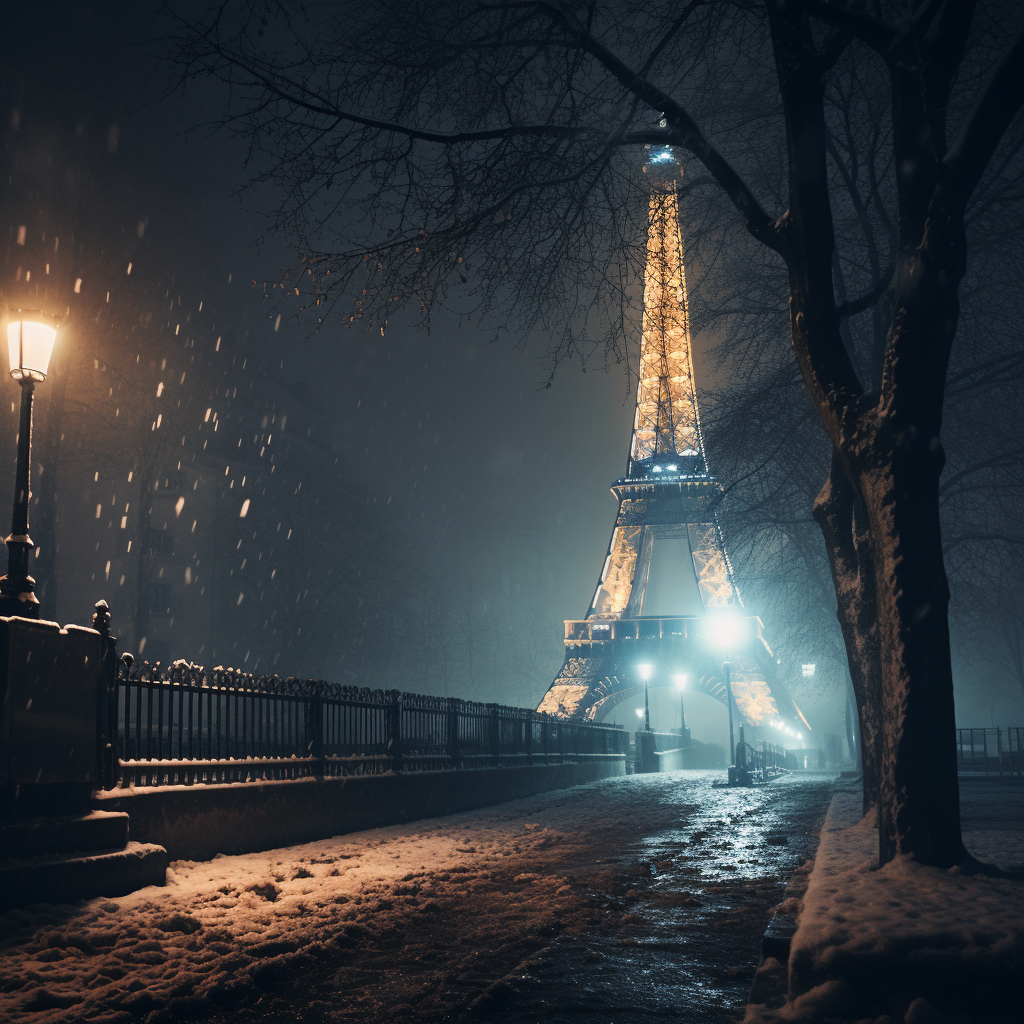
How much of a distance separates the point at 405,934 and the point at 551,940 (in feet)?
2.91

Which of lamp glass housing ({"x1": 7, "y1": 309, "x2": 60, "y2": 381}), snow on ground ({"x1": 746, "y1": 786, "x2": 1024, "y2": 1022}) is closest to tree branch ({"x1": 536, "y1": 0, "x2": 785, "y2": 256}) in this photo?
snow on ground ({"x1": 746, "y1": 786, "x2": 1024, "y2": 1022})

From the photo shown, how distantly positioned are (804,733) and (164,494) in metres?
33.0

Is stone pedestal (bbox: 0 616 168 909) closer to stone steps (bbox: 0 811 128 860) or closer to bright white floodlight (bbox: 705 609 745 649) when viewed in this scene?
stone steps (bbox: 0 811 128 860)

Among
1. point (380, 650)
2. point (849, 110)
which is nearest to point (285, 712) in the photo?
point (849, 110)

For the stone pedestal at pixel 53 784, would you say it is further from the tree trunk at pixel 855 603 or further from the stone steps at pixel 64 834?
the tree trunk at pixel 855 603

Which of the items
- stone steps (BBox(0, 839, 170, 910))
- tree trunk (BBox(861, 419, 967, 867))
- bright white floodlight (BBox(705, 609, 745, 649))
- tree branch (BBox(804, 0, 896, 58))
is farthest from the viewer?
bright white floodlight (BBox(705, 609, 745, 649))

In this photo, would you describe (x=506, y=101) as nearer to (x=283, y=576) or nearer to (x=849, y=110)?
(x=849, y=110)

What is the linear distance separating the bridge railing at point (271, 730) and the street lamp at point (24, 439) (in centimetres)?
106

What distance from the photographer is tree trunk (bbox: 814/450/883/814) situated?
30.2 ft

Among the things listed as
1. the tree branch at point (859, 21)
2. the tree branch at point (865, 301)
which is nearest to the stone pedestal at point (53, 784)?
the tree branch at point (865, 301)

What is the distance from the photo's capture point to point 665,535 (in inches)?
2194

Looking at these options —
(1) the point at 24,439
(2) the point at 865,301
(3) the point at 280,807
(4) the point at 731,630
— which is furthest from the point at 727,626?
(1) the point at 24,439

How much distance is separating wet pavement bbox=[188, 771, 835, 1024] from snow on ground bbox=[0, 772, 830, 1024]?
19 millimetres

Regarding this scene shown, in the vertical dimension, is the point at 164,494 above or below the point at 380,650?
above
